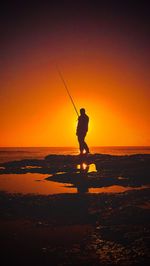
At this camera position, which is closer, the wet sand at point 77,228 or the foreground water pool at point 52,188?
the wet sand at point 77,228

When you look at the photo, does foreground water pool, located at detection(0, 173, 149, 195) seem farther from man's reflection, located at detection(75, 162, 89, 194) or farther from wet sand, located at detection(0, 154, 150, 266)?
wet sand, located at detection(0, 154, 150, 266)

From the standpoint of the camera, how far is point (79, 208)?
902 cm

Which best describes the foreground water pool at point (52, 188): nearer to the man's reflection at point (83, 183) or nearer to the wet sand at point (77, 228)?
the man's reflection at point (83, 183)

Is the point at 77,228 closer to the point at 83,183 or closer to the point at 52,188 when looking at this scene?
the point at 52,188

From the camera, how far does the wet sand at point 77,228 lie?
559 centimetres

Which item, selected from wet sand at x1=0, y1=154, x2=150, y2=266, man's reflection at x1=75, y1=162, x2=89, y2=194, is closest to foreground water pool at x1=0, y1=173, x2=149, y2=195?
man's reflection at x1=75, y1=162, x2=89, y2=194

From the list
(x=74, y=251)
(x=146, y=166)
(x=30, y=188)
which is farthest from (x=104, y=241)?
(x=146, y=166)

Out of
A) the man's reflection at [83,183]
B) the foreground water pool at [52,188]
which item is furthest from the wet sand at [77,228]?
the foreground water pool at [52,188]

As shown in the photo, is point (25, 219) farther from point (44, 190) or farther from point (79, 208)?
point (44, 190)

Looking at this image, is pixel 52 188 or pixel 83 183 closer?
pixel 52 188

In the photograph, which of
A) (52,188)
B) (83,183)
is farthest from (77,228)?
(83,183)

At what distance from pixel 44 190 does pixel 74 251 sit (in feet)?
21.5

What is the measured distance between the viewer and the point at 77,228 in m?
7.17

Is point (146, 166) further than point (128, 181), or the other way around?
point (146, 166)
